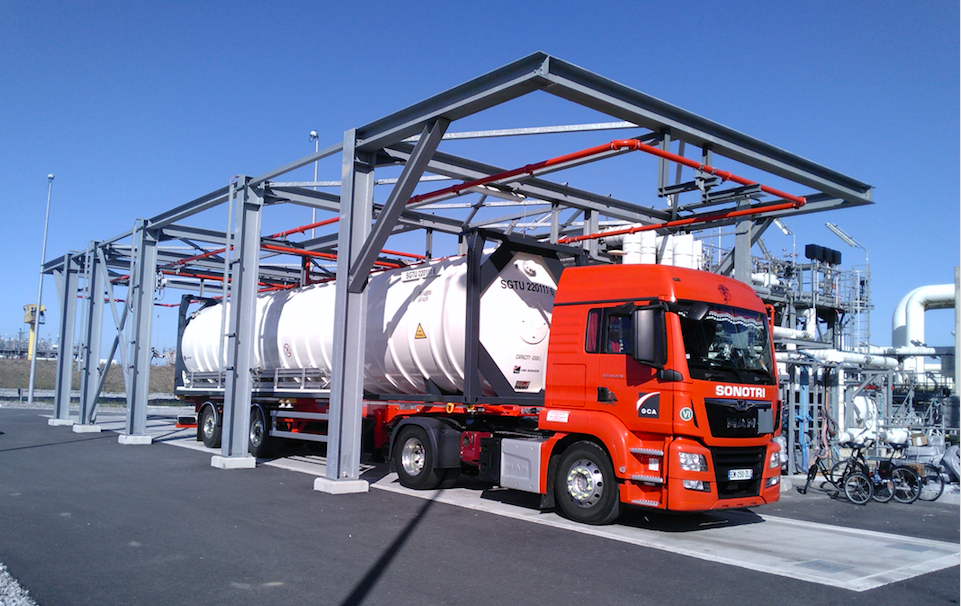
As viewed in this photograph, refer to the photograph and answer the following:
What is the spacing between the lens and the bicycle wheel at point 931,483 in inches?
531

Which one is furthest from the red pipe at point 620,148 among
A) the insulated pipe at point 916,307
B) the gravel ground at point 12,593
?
the insulated pipe at point 916,307

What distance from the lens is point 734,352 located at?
955 centimetres

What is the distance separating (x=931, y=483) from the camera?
13664mm

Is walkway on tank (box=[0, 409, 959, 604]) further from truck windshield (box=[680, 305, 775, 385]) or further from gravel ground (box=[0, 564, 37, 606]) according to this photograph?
truck windshield (box=[680, 305, 775, 385])

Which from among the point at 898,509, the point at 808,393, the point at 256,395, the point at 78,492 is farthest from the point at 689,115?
the point at 256,395

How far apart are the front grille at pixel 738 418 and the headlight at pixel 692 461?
0.35 m

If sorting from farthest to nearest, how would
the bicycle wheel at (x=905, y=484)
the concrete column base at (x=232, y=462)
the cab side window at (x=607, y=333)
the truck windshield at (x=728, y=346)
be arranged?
the concrete column base at (x=232, y=462)
the bicycle wheel at (x=905, y=484)
the cab side window at (x=607, y=333)
the truck windshield at (x=728, y=346)

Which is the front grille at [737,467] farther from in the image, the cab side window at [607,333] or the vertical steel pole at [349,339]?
the vertical steel pole at [349,339]

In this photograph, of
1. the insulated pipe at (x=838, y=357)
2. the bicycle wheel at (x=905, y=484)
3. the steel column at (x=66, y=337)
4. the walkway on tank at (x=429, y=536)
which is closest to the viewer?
the walkway on tank at (x=429, y=536)

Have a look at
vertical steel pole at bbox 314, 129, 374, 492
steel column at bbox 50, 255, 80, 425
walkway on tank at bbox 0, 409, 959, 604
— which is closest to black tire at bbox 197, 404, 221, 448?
walkway on tank at bbox 0, 409, 959, 604

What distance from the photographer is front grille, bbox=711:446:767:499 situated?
9102 millimetres

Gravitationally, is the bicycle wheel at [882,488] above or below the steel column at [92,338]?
below

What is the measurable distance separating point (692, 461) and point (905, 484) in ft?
22.0

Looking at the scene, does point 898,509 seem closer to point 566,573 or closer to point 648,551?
point 648,551
